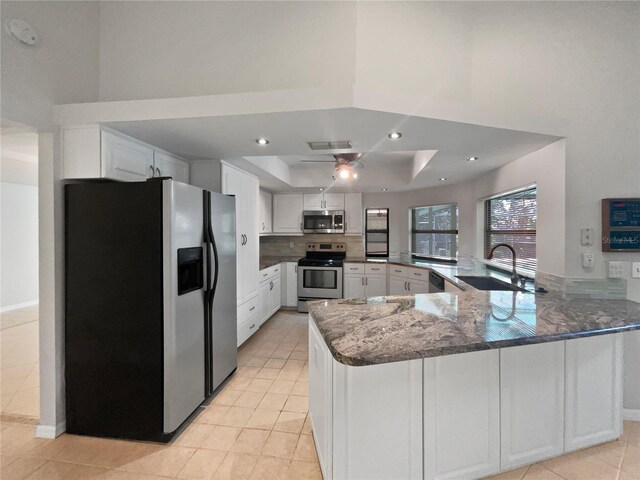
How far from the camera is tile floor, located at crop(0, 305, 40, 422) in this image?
2207 millimetres

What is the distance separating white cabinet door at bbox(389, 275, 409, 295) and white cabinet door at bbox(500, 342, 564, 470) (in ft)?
8.99

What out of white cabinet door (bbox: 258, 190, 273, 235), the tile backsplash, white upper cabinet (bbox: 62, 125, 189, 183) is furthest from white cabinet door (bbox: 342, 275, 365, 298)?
white upper cabinet (bbox: 62, 125, 189, 183)

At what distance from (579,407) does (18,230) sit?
7.66 metres

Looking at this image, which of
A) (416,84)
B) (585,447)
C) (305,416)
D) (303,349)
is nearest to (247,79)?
(416,84)

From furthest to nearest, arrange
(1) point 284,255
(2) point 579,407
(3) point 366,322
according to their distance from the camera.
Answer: (1) point 284,255 < (2) point 579,407 < (3) point 366,322

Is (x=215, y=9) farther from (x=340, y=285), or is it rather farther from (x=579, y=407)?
(x=340, y=285)

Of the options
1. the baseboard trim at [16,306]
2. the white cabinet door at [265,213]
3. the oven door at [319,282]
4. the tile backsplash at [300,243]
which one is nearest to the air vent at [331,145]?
the white cabinet door at [265,213]

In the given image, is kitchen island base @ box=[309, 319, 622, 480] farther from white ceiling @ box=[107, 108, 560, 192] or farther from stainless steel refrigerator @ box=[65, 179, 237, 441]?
white ceiling @ box=[107, 108, 560, 192]

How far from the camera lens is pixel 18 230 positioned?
5.08 metres

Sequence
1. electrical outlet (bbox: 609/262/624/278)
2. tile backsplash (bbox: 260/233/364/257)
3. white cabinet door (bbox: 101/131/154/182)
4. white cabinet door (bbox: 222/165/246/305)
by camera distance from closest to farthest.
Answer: white cabinet door (bbox: 101/131/154/182)
electrical outlet (bbox: 609/262/624/278)
white cabinet door (bbox: 222/165/246/305)
tile backsplash (bbox: 260/233/364/257)

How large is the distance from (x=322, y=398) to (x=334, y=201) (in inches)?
154

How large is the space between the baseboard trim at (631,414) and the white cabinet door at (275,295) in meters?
3.67

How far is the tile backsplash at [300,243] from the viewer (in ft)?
17.5

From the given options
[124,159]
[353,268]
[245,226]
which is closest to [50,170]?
[124,159]
